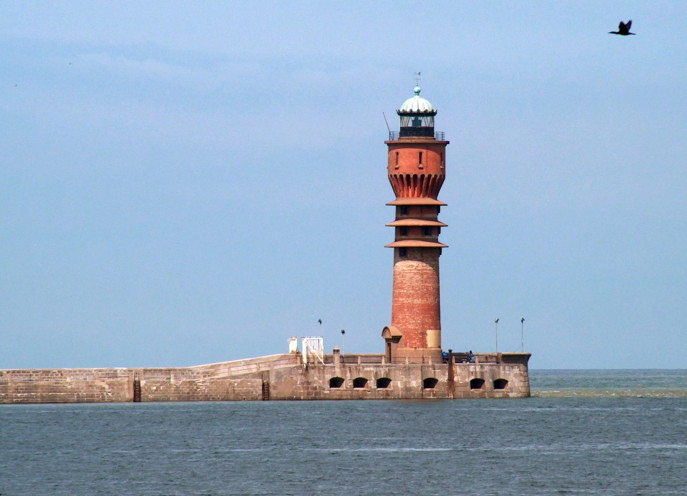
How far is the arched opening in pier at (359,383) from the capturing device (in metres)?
85.7

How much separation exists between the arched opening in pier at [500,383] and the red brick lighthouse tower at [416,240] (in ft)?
12.9

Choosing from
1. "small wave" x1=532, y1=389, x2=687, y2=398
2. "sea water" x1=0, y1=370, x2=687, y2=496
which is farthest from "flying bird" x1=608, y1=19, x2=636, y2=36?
"small wave" x1=532, y1=389, x2=687, y2=398

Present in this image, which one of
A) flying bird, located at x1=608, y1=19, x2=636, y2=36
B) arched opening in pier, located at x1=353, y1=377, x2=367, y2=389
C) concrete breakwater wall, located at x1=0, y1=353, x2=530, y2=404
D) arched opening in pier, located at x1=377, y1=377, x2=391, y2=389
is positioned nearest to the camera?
flying bird, located at x1=608, y1=19, x2=636, y2=36

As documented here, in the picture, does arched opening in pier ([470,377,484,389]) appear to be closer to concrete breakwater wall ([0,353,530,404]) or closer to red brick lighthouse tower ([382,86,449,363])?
concrete breakwater wall ([0,353,530,404])

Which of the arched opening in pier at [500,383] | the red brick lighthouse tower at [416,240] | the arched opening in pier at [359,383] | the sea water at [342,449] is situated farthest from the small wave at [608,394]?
the arched opening in pier at [359,383]

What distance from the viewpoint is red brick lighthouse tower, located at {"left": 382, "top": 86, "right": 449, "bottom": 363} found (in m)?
86.7

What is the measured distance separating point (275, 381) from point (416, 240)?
39.0 feet

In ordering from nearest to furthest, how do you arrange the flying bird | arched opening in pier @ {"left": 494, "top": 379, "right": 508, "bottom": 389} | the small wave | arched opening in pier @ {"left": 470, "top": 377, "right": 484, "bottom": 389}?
the flying bird
arched opening in pier @ {"left": 470, "top": 377, "right": 484, "bottom": 389}
arched opening in pier @ {"left": 494, "top": 379, "right": 508, "bottom": 389}
the small wave

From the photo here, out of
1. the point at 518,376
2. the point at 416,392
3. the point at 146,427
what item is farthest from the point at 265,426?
the point at 518,376

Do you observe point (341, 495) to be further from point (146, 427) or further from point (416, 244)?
point (416, 244)

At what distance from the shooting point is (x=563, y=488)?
53.7m

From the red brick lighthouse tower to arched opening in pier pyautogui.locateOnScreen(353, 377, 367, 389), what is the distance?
2.48 m

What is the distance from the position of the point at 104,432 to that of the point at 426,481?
77.9ft

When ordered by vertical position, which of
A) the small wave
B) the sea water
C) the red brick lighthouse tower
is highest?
the red brick lighthouse tower
